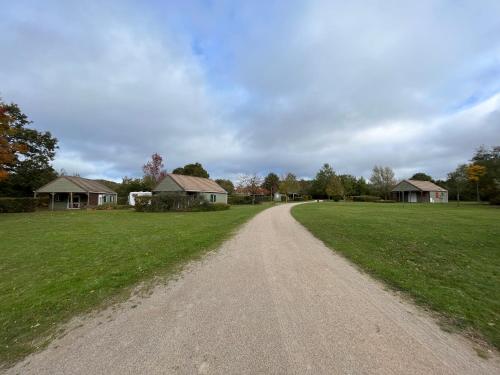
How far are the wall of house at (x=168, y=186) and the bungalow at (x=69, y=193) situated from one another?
31.3 ft

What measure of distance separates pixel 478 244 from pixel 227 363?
37.0ft

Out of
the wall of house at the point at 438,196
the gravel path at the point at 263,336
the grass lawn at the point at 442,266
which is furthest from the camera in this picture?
the wall of house at the point at 438,196

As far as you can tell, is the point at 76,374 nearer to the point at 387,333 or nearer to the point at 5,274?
the point at 387,333

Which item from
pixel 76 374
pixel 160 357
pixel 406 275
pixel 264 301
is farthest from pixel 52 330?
pixel 406 275

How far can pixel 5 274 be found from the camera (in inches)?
270

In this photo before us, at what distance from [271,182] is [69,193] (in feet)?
170

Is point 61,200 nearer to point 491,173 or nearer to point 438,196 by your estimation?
point 491,173

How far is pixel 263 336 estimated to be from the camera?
3451 millimetres

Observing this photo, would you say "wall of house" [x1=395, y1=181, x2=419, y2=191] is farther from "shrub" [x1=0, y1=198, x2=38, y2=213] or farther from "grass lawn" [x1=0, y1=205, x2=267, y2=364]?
"shrub" [x1=0, y1=198, x2=38, y2=213]

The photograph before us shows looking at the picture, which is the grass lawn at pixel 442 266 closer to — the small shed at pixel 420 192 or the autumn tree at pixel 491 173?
the autumn tree at pixel 491 173

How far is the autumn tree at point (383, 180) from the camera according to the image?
7819 cm

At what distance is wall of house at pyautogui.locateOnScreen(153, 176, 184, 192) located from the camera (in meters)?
38.2

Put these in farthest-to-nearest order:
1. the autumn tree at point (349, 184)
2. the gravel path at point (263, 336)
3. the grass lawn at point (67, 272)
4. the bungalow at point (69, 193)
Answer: the autumn tree at point (349, 184), the bungalow at point (69, 193), the grass lawn at point (67, 272), the gravel path at point (263, 336)

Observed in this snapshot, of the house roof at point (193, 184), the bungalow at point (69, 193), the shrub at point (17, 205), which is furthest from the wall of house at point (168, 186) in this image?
the shrub at point (17, 205)
